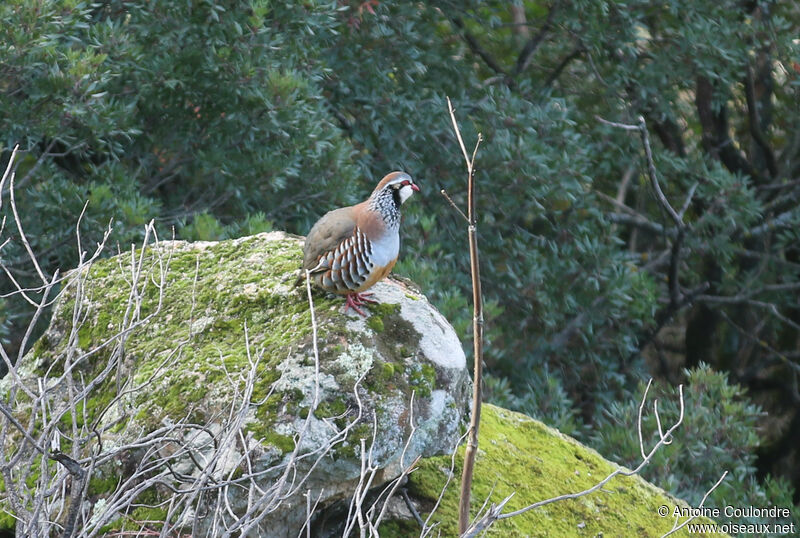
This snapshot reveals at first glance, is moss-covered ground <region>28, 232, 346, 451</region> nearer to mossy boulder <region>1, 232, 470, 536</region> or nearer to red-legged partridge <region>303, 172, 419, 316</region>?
mossy boulder <region>1, 232, 470, 536</region>

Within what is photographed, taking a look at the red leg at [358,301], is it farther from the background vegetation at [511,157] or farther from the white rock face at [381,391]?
the background vegetation at [511,157]

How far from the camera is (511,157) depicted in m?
7.33

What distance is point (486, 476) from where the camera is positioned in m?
4.17

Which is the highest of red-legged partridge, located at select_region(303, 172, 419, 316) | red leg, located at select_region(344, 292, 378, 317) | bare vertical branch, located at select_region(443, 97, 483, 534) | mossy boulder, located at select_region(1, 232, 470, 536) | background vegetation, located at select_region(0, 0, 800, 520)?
bare vertical branch, located at select_region(443, 97, 483, 534)

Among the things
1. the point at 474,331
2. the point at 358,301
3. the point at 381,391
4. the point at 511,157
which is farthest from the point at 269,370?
the point at 511,157

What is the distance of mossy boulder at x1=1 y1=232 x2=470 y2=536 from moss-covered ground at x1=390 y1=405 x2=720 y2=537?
387 millimetres

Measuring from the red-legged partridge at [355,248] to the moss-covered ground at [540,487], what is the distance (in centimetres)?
82

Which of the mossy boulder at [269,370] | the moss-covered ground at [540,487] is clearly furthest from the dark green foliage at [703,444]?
the mossy boulder at [269,370]

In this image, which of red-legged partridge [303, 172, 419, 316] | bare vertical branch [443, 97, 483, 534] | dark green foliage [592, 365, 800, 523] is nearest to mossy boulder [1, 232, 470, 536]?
red-legged partridge [303, 172, 419, 316]

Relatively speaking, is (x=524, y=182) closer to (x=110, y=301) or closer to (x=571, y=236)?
(x=571, y=236)

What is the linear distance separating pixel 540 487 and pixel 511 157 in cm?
362

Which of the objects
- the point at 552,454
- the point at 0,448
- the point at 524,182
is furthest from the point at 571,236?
the point at 0,448

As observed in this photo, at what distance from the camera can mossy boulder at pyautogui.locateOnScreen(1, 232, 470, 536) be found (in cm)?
327

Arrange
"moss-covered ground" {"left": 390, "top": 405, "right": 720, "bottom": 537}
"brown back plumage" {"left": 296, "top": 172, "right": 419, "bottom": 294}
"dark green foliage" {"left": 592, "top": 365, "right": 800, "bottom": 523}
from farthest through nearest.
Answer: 1. "dark green foliage" {"left": 592, "top": 365, "right": 800, "bottom": 523}
2. "moss-covered ground" {"left": 390, "top": 405, "right": 720, "bottom": 537}
3. "brown back plumage" {"left": 296, "top": 172, "right": 419, "bottom": 294}
